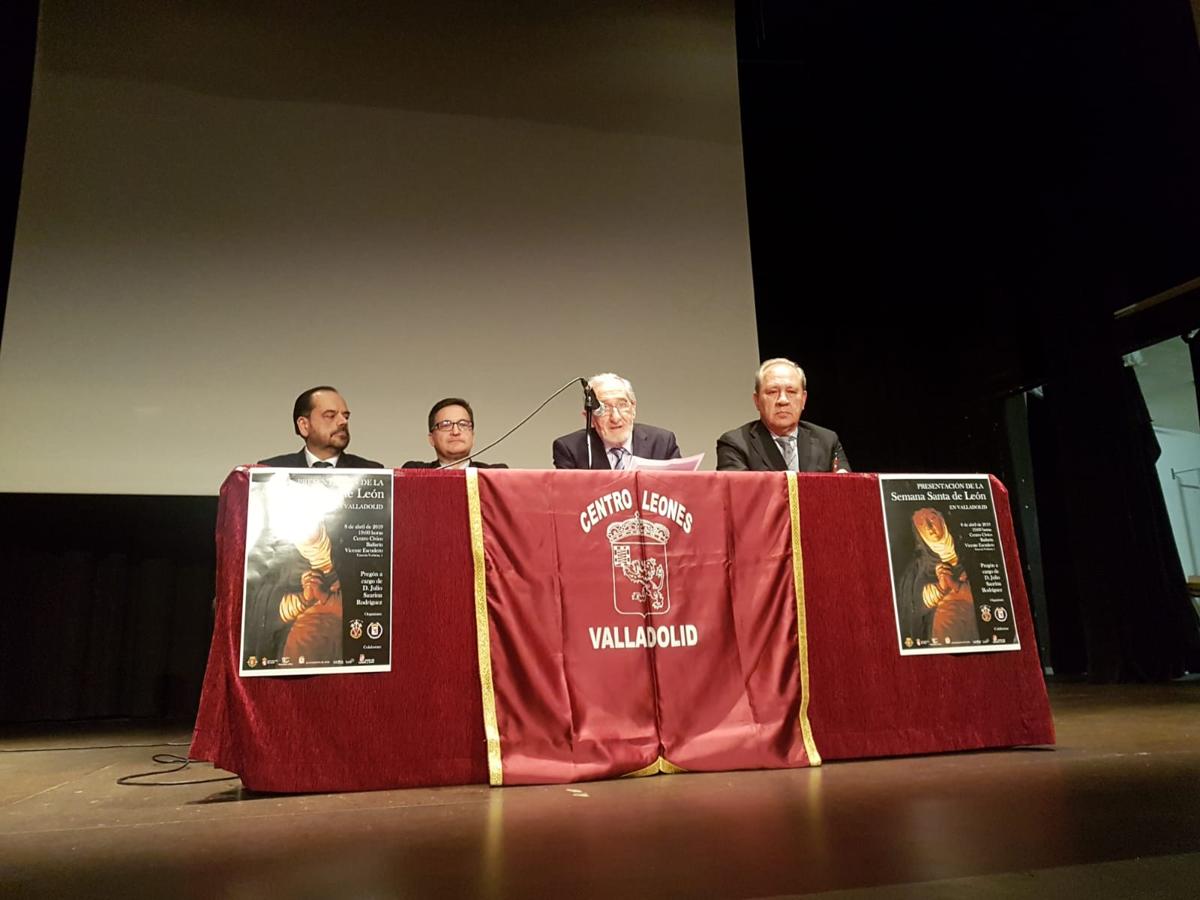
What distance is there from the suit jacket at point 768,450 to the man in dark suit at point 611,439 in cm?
34

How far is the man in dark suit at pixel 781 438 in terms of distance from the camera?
9.33 ft

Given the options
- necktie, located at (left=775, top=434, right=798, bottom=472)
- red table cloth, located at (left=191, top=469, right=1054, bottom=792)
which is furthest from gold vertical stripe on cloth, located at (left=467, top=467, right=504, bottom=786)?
necktie, located at (left=775, top=434, right=798, bottom=472)

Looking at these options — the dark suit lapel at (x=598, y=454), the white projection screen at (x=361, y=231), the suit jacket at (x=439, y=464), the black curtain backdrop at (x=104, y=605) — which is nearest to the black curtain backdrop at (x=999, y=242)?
the white projection screen at (x=361, y=231)

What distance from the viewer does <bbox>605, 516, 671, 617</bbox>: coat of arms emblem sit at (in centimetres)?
212

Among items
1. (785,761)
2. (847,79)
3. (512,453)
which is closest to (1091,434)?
(847,79)

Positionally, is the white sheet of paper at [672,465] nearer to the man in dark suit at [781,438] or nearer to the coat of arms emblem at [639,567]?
the coat of arms emblem at [639,567]

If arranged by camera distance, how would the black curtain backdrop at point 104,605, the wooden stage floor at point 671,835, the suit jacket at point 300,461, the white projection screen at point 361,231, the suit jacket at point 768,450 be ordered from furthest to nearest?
1. the black curtain backdrop at point 104,605
2. the white projection screen at point 361,231
3. the suit jacket at point 300,461
4. the suit jacket at point 768,450
5. the wooden stage floor at point 671,835

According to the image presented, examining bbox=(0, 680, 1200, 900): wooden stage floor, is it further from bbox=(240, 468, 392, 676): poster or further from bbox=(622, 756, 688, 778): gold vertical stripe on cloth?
bbox=(240, 468, 392, 676): poster

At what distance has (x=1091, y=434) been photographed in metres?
4.89

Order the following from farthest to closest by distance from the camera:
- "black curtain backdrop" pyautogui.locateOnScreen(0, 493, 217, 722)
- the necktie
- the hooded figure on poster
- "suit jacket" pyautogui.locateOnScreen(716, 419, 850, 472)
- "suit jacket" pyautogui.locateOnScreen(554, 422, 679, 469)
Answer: "black curtain backdrop" pyautogui.locateOnScreen(0, 493, 217, 722) → "suit jacket" pyautogui.locateOnScreen(554, 422, 679, 469) → the necktie → "suit jacket" pyautogui.locateOnScreen(716, 419, 850, 472) → the hooded figure on poster

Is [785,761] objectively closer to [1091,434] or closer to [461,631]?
[461,631]

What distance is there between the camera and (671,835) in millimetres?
1327

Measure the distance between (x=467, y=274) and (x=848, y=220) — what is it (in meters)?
2.58

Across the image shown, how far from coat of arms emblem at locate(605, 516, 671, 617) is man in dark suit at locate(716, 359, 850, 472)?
2.40 ft
